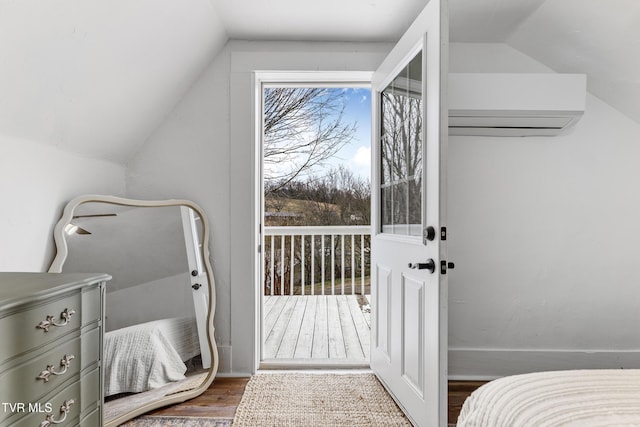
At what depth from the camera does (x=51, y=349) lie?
1.12 meters

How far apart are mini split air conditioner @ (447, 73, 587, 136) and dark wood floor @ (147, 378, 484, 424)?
1607 millimetres

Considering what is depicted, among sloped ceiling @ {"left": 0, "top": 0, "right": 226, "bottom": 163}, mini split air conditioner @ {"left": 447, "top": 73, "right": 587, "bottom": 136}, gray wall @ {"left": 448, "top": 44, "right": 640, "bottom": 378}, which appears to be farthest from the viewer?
gray wall @ {"left": 448, "top": 44, "right": 640, "bottom": 378}

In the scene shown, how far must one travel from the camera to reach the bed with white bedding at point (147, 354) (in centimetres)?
221

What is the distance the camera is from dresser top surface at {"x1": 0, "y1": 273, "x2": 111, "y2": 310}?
3.28ft

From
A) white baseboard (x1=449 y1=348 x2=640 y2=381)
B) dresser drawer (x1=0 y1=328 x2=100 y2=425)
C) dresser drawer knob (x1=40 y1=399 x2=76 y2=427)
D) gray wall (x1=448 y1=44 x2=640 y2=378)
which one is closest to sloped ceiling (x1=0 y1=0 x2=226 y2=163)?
dresser drawer (x1=0 y1=328 x2=100 y2=425)

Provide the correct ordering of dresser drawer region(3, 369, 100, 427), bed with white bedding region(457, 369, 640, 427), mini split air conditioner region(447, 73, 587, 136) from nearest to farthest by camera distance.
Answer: bed with white bedding region(457, 369, 640, 427)
dresser drawer region(3, 369, 100, 427)
mini split air conditioner region(447, 73, 587, 136)

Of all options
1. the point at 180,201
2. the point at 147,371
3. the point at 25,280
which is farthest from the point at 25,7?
the point at 147,371

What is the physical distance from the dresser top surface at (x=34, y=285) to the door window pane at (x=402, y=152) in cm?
144

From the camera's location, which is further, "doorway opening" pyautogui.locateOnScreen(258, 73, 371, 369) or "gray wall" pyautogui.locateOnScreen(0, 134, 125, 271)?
"doorway opening" pyautogui.locateOnScreen(258, 73, 371, 369)

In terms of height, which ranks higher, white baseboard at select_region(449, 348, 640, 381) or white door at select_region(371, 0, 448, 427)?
white door at select_region(371, 0, 448, 427)

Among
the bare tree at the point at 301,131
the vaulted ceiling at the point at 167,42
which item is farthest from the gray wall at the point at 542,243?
the bare tree at the point at 301,131

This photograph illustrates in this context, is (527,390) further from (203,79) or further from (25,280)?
(203,79)

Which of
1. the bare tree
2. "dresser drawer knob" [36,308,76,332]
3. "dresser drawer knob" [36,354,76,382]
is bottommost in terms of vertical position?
"dresser drawer knob" [36,354,76,382]

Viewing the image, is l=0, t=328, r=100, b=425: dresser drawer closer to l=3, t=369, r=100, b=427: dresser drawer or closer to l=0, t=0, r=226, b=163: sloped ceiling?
l=3, t=369, r=100, b=427: dresser drawer
